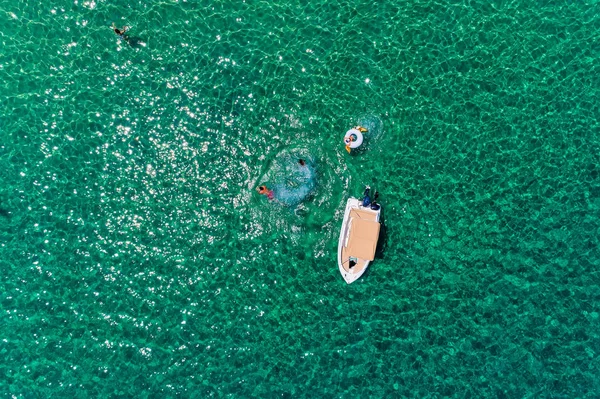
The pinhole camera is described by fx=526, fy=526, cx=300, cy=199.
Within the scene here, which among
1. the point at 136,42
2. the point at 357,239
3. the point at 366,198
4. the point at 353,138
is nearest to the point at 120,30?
the point at 136,42

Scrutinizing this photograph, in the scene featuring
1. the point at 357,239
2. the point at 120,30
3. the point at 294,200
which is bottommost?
A: the point at 357,239

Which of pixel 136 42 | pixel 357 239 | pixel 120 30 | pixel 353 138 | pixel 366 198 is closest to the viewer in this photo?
pixel 357 239

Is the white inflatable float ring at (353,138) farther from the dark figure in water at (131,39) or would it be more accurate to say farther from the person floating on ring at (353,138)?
the dark figure in water at (131,39)

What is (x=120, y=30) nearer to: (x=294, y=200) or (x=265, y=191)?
(x=265, y=191)

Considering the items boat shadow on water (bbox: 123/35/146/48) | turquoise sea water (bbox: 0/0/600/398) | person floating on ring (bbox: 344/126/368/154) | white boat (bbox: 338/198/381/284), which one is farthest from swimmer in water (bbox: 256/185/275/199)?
boat shadow on water (bbox: 123/35/146/48)

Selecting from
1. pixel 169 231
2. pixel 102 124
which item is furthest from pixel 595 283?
pixel 102 124

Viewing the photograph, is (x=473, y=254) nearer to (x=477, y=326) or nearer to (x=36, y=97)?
(x=477, y=326)
